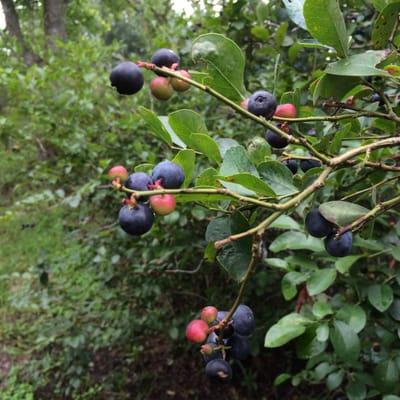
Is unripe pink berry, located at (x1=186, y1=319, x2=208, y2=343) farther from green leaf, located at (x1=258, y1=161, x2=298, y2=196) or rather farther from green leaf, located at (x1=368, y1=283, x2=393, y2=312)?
green leaf, located at (x1=368, y1=283, x2=393, y2=312)

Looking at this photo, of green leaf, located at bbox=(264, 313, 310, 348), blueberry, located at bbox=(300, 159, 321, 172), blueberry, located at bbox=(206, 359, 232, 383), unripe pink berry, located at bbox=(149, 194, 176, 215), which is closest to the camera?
unripe pink berry, located at bbox=(149, 194, 176, 215)

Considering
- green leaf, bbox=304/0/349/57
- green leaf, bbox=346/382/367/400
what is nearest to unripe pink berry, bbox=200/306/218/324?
green leaf, bbox=304/0/349/57

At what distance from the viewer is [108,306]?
8.51 feet

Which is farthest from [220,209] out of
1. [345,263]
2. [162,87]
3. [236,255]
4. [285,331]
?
[345,263]

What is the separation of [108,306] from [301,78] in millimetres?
1583

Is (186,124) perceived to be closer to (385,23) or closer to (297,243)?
(385,23)

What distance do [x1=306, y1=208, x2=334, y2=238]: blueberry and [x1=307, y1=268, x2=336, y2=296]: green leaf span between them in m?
0.65

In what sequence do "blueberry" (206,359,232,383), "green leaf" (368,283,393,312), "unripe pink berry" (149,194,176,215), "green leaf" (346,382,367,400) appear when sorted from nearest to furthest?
"unripe pink berry" (149,194,176,215) < "blueberry" (206,359,232,383) < "green leaf" (368,283,393,312) < "green leaf" (346,382,367,400)

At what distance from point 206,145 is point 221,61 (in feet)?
0.35

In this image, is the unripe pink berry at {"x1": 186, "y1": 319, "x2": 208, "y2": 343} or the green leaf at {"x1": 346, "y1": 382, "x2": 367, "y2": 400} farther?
the green leaf at {"x1": 346, "y1": 382, "x2": 367, "y2": 400}

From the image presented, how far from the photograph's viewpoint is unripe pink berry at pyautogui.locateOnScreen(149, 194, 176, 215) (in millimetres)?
508

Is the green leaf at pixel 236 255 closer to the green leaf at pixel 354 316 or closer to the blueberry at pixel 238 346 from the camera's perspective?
the blueberry at pixel 238 346

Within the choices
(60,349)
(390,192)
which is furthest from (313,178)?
(60,349)

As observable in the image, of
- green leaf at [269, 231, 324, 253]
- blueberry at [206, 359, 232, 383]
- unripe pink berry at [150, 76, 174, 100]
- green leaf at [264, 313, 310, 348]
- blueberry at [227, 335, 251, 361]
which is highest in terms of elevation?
unripe pink berry at [150, 76, 174, 100]
